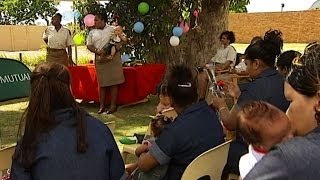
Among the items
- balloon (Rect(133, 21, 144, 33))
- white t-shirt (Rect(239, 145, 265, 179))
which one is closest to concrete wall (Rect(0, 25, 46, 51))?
balloon (Rect(133, 21, 144, 33))

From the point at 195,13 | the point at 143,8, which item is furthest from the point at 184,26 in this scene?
the point at 143,8

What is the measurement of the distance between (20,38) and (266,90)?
96.2 feet

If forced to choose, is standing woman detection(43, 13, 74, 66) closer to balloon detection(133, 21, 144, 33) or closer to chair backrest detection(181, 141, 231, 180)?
balloon detection(133, 21, 144, 33)

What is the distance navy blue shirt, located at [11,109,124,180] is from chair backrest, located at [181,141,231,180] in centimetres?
41

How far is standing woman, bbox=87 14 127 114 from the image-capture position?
650 centimetres

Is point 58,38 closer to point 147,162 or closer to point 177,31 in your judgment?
point 177,31

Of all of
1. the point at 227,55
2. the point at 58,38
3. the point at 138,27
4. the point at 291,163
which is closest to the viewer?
the point at 291,163

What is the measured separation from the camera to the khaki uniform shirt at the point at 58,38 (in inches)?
301

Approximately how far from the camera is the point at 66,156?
199cm

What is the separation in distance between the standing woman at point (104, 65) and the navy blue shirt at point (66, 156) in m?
4.50

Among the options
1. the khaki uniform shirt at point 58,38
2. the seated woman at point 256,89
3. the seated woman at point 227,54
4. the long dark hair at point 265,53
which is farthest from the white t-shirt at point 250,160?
the khaki uniform shirt at point 58,38

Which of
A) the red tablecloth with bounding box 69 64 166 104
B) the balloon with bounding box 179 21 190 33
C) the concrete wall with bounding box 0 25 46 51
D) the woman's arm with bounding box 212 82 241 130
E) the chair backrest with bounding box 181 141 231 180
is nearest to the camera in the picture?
the chair backrest with bounding box 181 141 231 180

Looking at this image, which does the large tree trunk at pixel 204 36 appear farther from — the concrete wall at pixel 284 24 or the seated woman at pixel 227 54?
the concrete wall at pixel 284 24

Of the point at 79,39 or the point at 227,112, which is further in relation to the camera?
the point at 79,39
